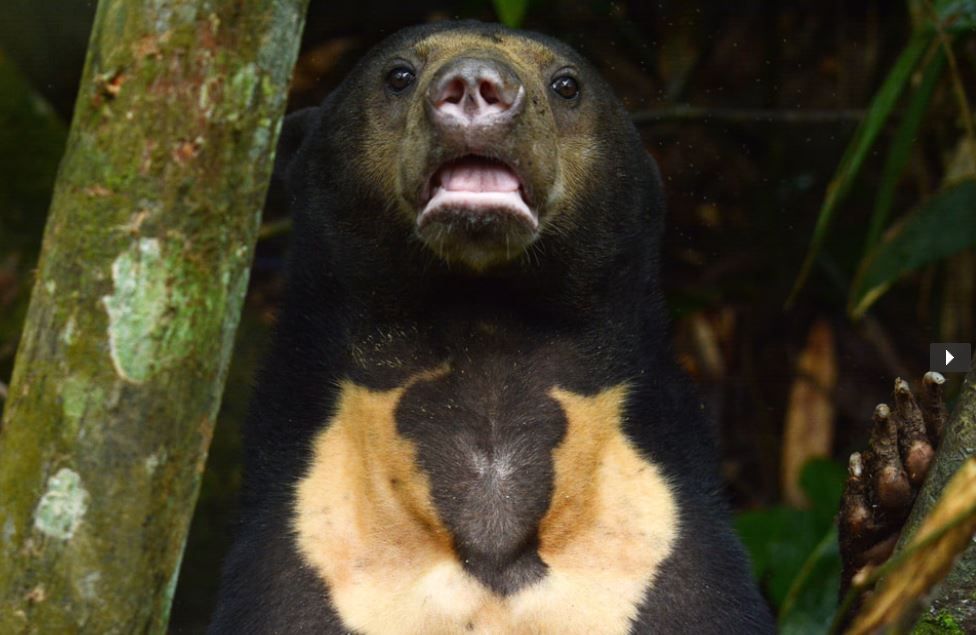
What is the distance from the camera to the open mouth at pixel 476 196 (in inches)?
119

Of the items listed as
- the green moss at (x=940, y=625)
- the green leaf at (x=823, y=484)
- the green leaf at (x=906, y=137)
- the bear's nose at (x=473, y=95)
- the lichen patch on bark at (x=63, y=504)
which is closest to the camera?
the lichen patch on bark at (x=63, y=504)

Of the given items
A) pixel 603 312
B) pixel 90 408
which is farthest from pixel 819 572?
pixel 90 408

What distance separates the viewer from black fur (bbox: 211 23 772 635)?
3.13 metres

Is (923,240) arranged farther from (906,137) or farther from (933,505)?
(933,505)

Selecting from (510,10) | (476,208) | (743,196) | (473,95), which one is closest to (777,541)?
(743,196)

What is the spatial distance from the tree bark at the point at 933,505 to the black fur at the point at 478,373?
1.86ft

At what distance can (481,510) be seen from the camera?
3.13 meters

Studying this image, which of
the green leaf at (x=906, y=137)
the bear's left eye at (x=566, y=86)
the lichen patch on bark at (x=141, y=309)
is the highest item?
the lichen patch on bark at (x=141, y=309)

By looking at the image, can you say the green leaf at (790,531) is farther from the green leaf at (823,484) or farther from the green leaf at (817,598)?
the green leaf at (817,598)

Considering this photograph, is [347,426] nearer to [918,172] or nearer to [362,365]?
[362,365]

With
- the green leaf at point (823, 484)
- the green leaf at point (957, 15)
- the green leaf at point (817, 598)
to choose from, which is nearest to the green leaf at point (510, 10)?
the green leaf at point (957, 15)

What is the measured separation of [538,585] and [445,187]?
825 mm

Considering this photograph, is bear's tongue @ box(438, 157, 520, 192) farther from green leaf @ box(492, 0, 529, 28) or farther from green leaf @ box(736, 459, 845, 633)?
green leaf @ box(736, 459, 845, 633)

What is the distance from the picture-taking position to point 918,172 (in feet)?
21.0
